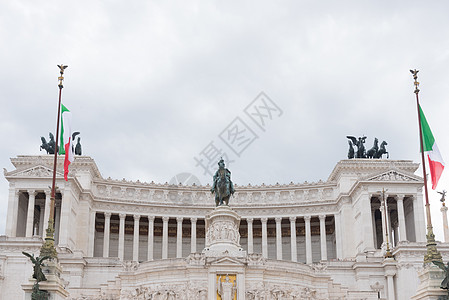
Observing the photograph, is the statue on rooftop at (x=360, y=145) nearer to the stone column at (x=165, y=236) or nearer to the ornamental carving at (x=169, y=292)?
the stone column at (x=165, y=236)

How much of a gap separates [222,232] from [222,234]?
197 millimetres

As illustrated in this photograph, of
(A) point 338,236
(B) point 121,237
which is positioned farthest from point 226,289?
(B) point 121,237

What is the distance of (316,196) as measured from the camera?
83.3m

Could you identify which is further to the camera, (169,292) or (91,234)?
(91,234)

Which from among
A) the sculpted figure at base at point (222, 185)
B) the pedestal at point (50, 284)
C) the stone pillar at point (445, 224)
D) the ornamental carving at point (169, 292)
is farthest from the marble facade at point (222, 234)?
the pedestal at point (50, 284)

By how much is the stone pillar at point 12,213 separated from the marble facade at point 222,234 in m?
0.12

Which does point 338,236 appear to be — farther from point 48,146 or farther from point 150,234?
point 48,146

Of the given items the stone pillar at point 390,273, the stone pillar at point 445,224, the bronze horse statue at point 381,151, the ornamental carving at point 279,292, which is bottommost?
the ornamental carving at point 279,292

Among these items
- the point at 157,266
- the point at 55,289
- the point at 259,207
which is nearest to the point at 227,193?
the point at 157,266

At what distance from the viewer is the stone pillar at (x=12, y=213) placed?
7169 cm

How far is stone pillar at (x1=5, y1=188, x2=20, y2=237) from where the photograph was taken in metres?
71.7

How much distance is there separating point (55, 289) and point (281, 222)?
185 ft

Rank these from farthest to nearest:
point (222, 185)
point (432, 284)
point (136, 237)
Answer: point (136, 237) → point (222, 185) → point (432, 284)

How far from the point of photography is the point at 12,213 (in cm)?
7306
